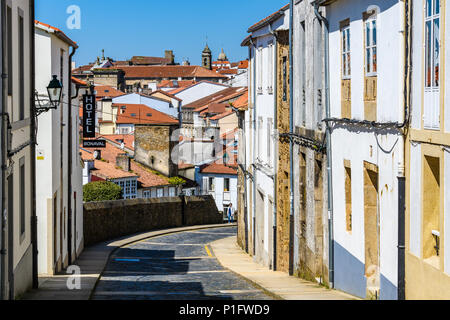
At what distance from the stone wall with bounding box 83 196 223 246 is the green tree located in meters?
2.50

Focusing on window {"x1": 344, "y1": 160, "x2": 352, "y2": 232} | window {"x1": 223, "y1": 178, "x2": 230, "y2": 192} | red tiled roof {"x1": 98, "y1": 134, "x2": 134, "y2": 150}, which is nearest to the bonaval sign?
window {"x1": 344, "y1": 160, "x2": 352, "y2": 232}

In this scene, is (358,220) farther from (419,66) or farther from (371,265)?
(419,66)

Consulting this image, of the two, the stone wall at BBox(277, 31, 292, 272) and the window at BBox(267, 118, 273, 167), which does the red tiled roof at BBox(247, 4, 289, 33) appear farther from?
the window at BBox(267, 118, 273, 167)

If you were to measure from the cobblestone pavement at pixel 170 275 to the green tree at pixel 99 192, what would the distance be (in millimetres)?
5526

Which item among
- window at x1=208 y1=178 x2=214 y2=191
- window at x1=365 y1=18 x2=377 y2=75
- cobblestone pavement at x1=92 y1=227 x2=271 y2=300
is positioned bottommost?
cobblestone pavement at x1=92 y1=227 x2=271 y2=300

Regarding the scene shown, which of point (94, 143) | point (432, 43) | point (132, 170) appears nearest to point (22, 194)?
point (432, 43)

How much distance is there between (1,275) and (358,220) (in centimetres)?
604

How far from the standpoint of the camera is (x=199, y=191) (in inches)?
2452

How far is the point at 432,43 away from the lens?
31.9 ft

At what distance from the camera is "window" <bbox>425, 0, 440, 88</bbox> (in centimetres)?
960

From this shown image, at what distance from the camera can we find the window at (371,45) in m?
12.6

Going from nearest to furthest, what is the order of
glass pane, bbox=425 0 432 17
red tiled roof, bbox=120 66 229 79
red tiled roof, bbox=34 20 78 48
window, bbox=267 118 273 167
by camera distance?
glass pane, bbox=425 0 432 17 < red tiled roof, bbox=34 20 78 48 < window, bbox=267 118 273 167 < red tiled roof, bbox=120 66 229 79

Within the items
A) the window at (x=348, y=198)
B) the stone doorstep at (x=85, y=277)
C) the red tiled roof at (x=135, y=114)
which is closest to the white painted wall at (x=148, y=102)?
the red tiled roof at (x=135, y=114)
